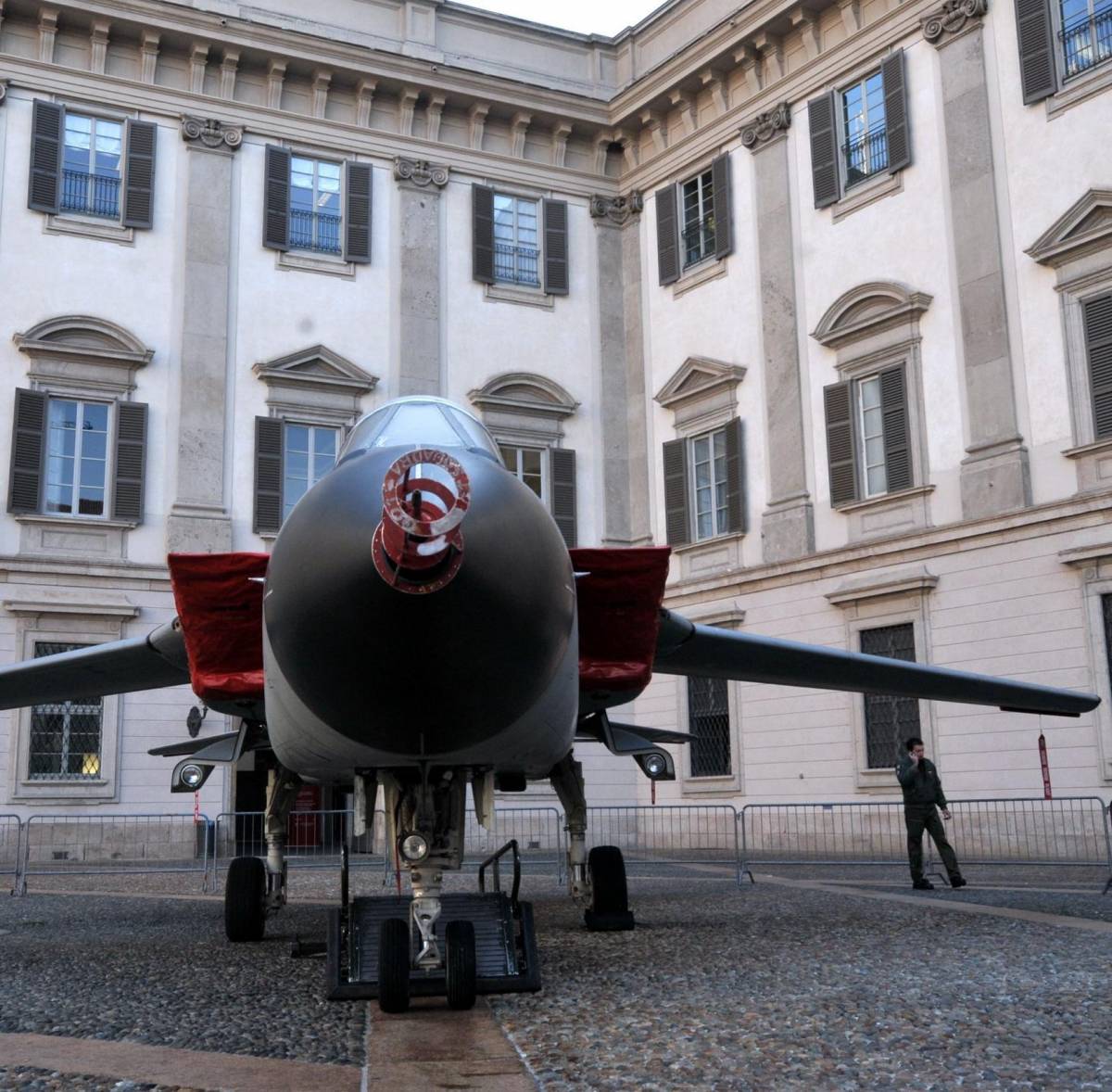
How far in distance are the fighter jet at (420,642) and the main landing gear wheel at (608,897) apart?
1.84m

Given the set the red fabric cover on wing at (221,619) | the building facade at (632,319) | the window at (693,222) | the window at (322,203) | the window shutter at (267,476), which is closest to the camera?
the red fabric cover on wing at (221,619)

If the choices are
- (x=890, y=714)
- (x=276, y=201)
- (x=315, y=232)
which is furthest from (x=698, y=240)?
(x=890, y=714)

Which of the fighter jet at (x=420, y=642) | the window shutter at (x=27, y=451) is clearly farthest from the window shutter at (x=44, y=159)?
the fighter jet at (x=420, y=642)

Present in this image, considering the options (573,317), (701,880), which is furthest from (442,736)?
(573,317)

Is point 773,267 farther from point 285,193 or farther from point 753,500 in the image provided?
point 285,193

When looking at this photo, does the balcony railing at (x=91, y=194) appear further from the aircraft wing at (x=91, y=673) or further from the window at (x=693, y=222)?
the aircraft wing at (x=91, y=673)

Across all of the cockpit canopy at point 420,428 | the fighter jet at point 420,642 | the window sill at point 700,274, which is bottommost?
the fighter jet at point 420,642

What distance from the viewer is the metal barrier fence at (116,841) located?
70.7ft

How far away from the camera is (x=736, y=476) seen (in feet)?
81.3

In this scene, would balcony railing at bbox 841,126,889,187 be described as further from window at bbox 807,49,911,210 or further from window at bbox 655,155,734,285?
window at bbox 655,155,734,285

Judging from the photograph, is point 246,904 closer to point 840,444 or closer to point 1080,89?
point 840,444

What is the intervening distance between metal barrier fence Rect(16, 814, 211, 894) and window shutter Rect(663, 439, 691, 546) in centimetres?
1079

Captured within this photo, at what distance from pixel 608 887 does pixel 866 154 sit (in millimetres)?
17546

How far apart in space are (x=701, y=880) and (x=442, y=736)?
1119 centimetres
